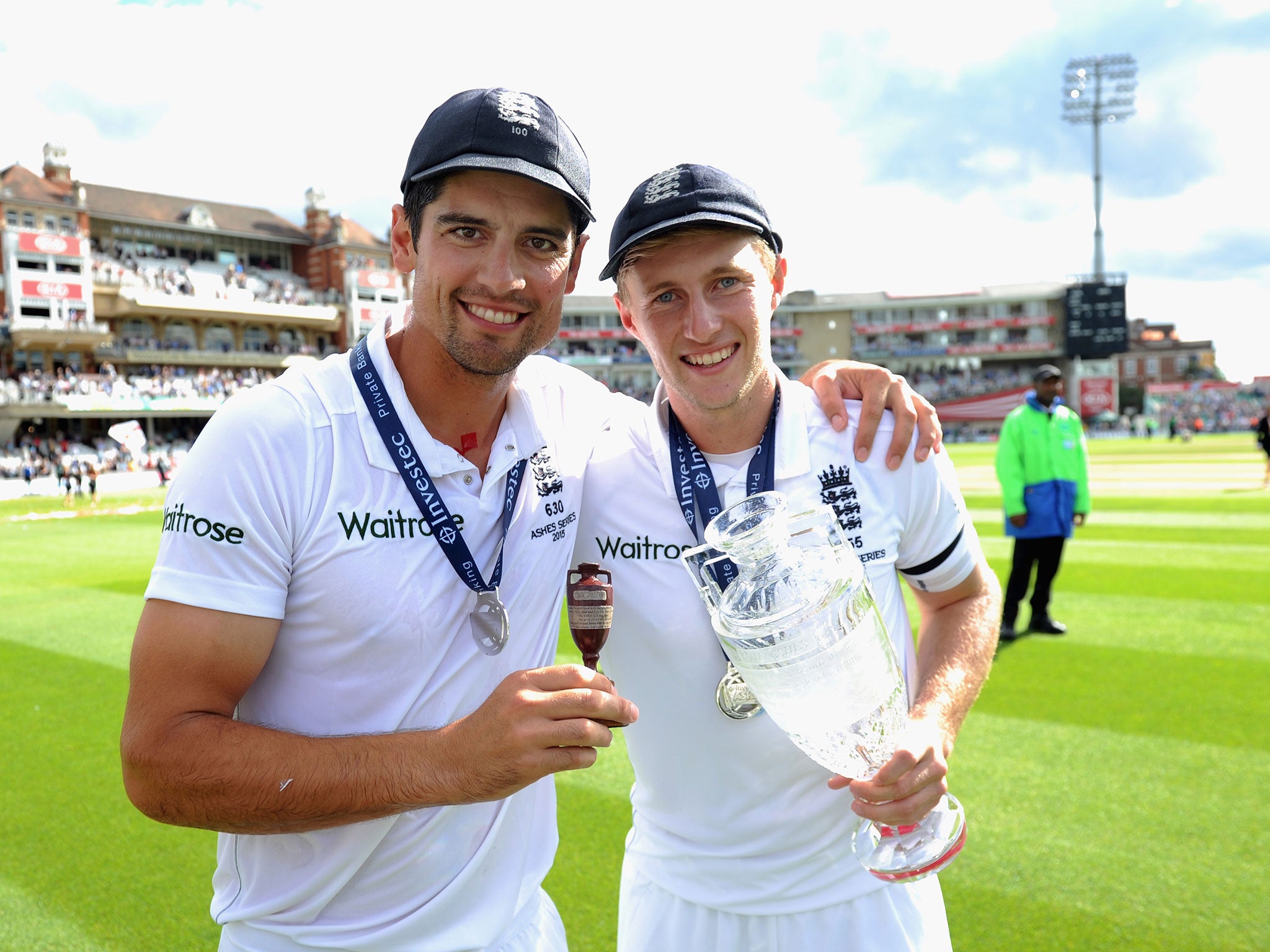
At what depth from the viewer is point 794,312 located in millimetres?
77312

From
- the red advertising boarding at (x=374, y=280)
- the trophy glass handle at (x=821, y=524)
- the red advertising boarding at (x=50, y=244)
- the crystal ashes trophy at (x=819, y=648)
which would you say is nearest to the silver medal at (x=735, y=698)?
the crystal ashes trophy at (x=819, y=648)

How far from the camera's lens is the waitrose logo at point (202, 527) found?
1.73m

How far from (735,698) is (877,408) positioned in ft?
2.91

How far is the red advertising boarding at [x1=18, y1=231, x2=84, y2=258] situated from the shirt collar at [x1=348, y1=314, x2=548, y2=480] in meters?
57.7

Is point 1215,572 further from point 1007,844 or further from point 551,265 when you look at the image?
point 551,265

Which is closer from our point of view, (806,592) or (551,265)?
(806,592)

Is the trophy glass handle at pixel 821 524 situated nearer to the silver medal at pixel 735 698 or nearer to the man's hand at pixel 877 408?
the silver medal at pixel 735 698

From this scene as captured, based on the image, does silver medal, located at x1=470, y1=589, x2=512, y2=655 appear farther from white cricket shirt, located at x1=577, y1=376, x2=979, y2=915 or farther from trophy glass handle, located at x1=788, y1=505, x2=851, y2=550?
trophy glass handle, located at x1=788, y1=505, x2=851, y2=550

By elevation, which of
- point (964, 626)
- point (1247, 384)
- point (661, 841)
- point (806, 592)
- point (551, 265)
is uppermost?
point (1247, 384)

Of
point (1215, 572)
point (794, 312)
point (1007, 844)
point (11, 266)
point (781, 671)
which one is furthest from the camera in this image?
point (794, 312)

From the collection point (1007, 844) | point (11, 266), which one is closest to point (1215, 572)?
point (1007, 844)

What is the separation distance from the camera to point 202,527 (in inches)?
68.1

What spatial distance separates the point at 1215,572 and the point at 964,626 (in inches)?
392

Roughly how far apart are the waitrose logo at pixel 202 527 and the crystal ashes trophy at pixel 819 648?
0.90 m
